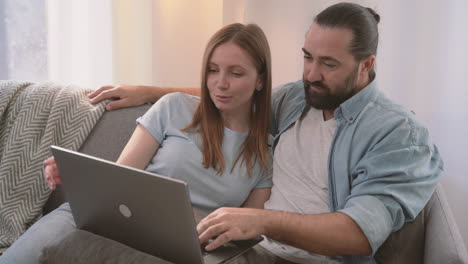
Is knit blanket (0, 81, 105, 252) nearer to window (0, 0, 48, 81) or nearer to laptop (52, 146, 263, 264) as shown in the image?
laptop (52, 146, 263, 264)

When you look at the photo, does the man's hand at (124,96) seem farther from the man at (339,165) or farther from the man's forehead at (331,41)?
the man's forehead at (331,41)

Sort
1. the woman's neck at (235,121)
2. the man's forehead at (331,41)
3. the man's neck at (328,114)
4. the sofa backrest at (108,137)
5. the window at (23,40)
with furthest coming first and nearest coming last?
the window at (23,40) < the sofa backrest at (108,137) < the woman's neck at (235,121) < the man's neck at (328,114) < the man's forehead at (331,41)

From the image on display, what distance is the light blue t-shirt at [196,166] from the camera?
150 centimetres

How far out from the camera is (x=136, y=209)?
3.48 ft

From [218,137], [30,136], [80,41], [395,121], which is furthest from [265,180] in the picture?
[80,41]

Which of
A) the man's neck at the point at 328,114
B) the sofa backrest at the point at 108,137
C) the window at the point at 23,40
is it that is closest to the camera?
the man's neck at the point at 328,114

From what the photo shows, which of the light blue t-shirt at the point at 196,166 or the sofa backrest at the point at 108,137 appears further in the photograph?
the sofa backrest at the point at 108,137

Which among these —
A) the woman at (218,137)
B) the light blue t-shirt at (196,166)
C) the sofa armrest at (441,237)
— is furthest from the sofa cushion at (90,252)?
the sofa armrest at (441,237)

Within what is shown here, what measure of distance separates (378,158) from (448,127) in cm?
86

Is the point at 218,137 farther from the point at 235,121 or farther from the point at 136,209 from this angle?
the point at 136,209

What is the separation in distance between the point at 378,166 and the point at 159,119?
2.12 feet

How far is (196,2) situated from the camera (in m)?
2.61

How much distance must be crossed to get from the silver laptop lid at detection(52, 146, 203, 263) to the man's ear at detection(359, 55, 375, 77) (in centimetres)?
70

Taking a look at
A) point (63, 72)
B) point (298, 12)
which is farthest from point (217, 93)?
point (63, 72)
